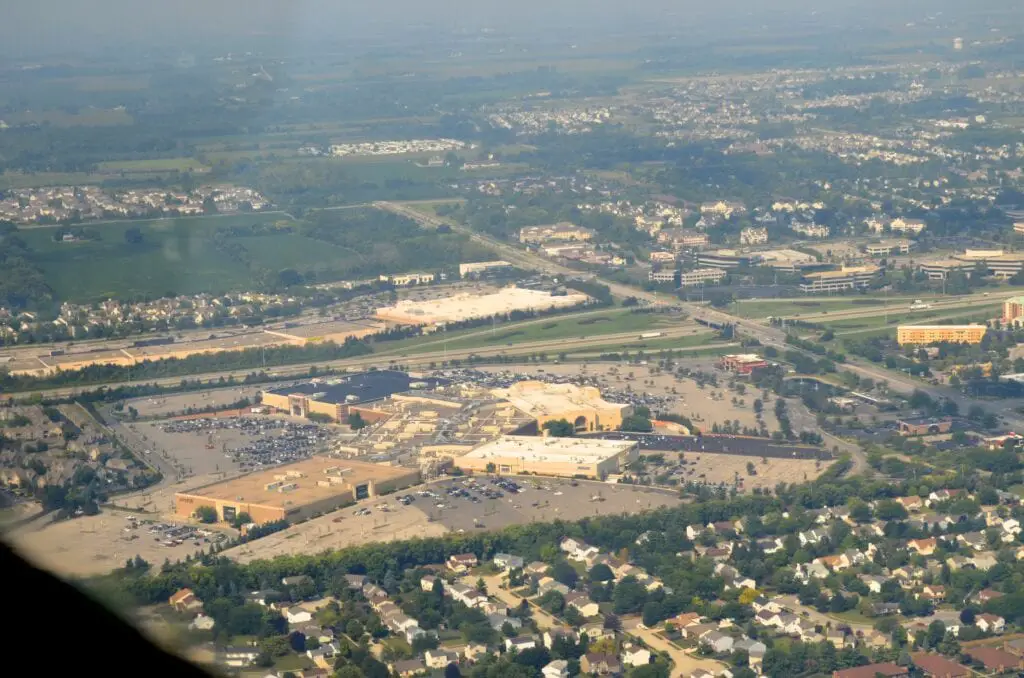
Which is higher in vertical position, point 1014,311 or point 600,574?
point 600,574

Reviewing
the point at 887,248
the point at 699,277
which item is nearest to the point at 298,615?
the point at 699,277

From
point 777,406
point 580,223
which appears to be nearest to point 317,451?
point 777,406

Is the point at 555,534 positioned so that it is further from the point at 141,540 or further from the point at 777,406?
the point at 777,406

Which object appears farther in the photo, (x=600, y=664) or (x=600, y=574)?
(x=600, y=574)

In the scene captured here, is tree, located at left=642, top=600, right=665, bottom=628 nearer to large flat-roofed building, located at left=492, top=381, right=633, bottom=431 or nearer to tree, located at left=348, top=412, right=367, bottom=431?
large flat-roofed building, located at left=492, top=381, right=633, bottom=431

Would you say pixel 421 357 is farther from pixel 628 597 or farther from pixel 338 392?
pixel 628 597

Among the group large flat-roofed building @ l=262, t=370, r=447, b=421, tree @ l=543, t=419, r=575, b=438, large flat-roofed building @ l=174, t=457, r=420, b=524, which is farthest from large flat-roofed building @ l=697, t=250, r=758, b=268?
large flat-roofed building @ l=174, t=457, r=420, b=524
